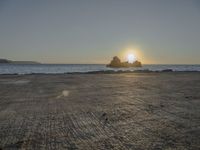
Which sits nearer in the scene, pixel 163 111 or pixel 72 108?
pixel 163 111

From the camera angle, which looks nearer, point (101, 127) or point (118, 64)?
point (101, 127)

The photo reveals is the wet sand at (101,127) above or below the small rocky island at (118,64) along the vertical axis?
below

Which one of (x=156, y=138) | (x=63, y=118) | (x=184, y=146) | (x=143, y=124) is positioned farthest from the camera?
(x=63, y=118)

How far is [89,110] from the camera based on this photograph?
24.2ft

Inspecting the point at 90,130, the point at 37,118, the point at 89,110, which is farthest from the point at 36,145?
the point at 89,110

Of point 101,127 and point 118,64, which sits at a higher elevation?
point 118,64

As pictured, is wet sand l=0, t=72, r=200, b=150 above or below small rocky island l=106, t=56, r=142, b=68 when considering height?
below

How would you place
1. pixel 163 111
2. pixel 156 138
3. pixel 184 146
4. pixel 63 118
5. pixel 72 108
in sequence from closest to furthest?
pixel 184 146, pixel 156 138, pixel 63 118, pixel 163 111, pixel 72 108

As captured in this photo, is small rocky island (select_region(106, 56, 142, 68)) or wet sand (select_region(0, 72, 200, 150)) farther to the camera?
small rocky island (select_region(106, 56, 142, 68))

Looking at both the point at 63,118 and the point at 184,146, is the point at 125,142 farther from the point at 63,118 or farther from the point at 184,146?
the point at 63,118

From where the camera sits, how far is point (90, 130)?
16.8 feet

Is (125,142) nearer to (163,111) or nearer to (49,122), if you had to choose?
(49,122)

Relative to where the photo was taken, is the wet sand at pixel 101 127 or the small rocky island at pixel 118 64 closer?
the wet sand at pixel 101 127

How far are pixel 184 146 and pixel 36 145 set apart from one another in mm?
2847
